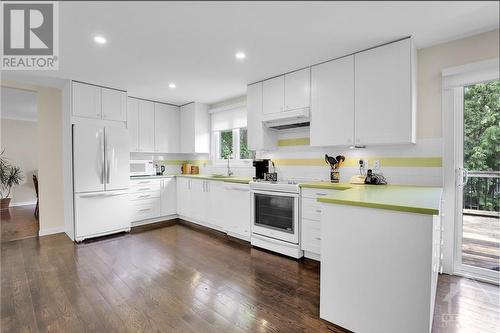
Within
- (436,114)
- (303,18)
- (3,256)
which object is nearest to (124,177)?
(3,256)

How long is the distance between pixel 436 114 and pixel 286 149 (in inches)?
75.2

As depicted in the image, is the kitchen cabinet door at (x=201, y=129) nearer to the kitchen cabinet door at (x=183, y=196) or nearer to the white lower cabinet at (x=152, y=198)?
the kitchen cabinet door at (x=183, y=196)

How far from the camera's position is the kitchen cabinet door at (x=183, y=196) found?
466 cm

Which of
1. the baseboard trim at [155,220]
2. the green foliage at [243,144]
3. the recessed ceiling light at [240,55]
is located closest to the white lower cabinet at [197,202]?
the baseboard trim at [155,220]

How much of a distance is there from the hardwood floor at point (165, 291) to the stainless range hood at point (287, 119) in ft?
5.96

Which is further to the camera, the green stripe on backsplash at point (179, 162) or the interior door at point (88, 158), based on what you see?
the green stripe on backsplash at point (179, 162)

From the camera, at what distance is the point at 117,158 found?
4008 millimetres

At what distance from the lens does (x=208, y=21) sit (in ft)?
6.88

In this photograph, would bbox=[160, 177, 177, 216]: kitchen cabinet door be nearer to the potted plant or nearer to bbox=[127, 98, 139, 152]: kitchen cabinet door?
bbox=[127, 98, 139, 152]: kitchen cabinet door

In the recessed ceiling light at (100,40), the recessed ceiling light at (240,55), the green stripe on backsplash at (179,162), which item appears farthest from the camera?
the green stripe on backsplash at (179,162)

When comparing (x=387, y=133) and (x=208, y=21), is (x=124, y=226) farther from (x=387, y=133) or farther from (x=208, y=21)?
(x=387, y=133)

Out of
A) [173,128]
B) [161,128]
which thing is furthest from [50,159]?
[173,128]

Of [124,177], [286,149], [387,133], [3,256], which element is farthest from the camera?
[124,177]

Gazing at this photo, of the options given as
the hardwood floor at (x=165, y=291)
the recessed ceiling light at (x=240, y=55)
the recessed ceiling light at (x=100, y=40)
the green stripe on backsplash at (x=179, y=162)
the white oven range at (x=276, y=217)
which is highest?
the recessed ceiling light at (x=240, y=55)
